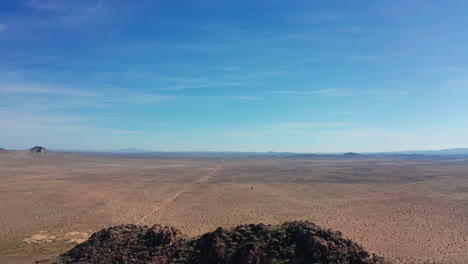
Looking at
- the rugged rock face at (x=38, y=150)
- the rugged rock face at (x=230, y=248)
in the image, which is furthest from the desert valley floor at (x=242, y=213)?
the rugged rock face at (x=38, y=150)

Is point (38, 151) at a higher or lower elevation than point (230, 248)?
higher

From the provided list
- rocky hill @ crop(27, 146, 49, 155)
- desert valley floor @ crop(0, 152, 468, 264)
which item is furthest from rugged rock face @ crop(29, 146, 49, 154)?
desert valley floor @ crop(0, 152, 468, 264)

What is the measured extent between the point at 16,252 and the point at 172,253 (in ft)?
34.2

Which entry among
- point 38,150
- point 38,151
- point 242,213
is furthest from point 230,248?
point 38,150

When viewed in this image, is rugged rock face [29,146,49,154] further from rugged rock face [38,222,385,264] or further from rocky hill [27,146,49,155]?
rugged rock face [38,222,385,264]

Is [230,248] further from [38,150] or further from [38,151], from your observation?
[38,150]

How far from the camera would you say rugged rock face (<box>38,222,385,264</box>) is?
1162 centimetres

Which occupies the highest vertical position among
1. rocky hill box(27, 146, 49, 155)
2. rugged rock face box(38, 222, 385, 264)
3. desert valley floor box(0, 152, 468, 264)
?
rocky hill box(27, 146, 49, 155)

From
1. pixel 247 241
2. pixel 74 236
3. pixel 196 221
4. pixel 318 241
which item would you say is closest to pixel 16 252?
pixel 74 236

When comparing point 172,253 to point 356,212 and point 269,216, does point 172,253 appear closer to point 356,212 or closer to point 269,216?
point 269,216

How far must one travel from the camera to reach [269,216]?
87.0ft

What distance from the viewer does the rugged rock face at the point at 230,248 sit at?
38.1 feet

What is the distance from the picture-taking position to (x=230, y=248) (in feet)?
40.6

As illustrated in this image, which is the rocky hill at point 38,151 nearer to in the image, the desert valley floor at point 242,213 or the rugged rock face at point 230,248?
the desert valley floor at point 242,213
